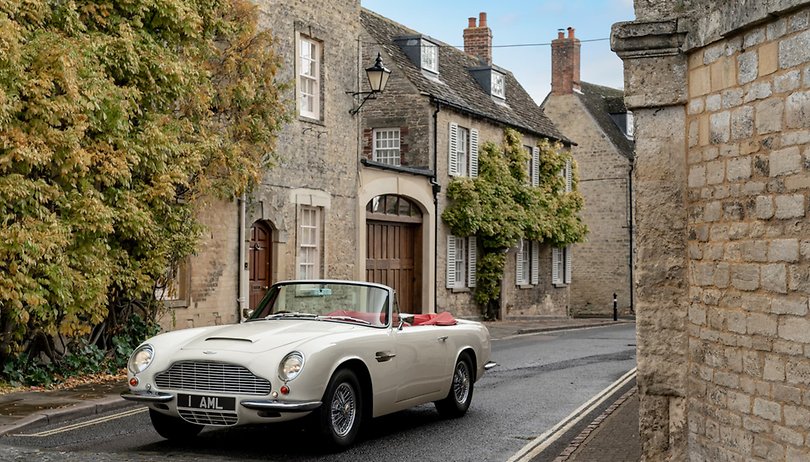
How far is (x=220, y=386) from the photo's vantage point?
7973mm

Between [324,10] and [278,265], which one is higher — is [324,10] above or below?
above

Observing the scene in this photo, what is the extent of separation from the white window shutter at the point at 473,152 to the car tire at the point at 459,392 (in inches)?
679

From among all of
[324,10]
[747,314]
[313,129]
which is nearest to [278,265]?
[313,129]

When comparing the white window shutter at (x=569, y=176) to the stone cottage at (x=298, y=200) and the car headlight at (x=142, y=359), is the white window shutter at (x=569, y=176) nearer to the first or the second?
the stone cottage at (x=298, y=200)

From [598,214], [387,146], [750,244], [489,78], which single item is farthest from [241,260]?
[598,214]

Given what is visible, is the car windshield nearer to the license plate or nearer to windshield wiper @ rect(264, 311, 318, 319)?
windshield wiper @ rect(264, 311, 318, 319)

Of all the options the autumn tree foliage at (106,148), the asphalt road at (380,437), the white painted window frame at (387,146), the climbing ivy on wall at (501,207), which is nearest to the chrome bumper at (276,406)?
the asphalt road at (380,437)

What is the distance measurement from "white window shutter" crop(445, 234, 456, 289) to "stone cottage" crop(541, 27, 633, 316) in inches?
551

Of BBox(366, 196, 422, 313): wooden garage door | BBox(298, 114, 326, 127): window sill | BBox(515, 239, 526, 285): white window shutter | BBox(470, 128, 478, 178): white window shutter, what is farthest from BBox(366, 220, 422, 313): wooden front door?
BBox(515, 239, 526, 285): white window shutter

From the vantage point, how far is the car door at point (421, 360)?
937 cm

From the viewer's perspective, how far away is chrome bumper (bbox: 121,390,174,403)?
26.4 ft

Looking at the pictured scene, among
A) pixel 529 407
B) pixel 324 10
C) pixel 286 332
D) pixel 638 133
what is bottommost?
pixel 529 407

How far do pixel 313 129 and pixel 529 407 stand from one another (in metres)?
10.4

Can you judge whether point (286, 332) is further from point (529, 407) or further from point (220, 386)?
point (529, 407)
